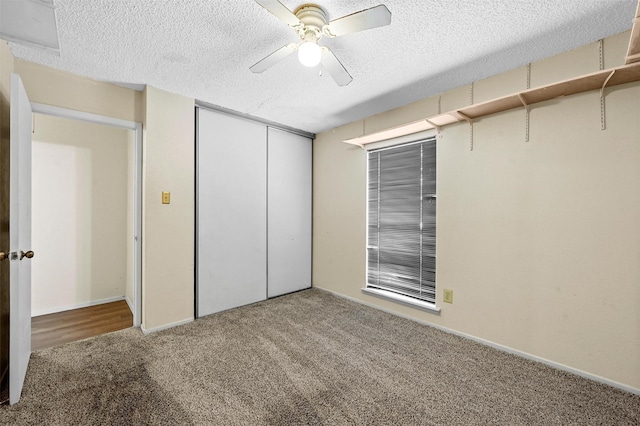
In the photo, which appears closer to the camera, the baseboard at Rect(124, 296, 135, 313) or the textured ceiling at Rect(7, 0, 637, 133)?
the textured ceiling at Rect(7, 0, 637, 133)

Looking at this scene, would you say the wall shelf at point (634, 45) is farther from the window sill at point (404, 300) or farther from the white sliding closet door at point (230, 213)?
the white sliding closet door at point (230, 213)

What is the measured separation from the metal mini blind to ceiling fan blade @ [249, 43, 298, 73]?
1.81m

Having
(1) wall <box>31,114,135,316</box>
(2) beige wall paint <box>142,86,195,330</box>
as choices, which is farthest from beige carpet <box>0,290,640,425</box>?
(1) wall <box>31,114,135,316</box>

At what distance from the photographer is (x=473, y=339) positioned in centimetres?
254

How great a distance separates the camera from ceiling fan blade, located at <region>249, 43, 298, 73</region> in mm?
1753

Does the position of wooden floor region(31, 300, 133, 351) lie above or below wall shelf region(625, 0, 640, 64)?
below

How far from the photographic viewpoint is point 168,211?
2795 mm

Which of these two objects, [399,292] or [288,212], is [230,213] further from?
[399,292]

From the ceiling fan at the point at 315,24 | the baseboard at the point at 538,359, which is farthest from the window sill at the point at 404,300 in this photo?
the ceiling fan at the point at 315,24

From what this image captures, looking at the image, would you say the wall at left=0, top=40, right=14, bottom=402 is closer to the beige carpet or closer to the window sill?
the beige carpet

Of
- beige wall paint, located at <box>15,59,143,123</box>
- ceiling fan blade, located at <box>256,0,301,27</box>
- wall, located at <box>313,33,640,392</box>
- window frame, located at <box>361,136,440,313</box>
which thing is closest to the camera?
ceiling fan blade, located at <box>256,0,301,27</box>

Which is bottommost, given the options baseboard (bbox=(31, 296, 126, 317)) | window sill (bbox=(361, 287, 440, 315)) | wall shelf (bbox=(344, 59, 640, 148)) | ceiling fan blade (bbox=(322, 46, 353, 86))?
baseboard (bbox=(31, 296, 126, 317))

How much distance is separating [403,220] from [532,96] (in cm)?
162

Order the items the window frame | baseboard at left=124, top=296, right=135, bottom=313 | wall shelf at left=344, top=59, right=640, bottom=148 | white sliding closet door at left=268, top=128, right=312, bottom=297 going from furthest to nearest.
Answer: white sliding closet door at left=268, top=128, right=312, bottom=297 < baseboard at left=124, top=296, right=135, bottom=313 < the window frame < wall shelf at left=344, top=59, right=640, bottom=148
